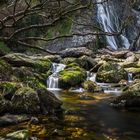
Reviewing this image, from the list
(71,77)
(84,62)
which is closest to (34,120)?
(71,77)

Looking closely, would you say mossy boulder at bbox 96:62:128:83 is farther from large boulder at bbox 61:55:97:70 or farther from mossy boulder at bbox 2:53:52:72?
mossy boulder at bbox 2:53:52:72

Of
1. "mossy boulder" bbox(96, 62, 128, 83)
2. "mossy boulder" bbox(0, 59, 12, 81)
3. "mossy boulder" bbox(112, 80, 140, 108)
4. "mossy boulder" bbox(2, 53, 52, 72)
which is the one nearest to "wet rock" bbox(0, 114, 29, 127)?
"mossy boulder" bbox(0, 59, 12, 81)

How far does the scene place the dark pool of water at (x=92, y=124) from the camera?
439 inches

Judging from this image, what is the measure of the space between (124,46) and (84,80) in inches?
704

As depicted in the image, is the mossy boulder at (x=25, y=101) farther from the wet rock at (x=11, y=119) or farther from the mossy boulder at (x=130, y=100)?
the mossy boulder at (x=130, y=100)

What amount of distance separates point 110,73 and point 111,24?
59.0 ft

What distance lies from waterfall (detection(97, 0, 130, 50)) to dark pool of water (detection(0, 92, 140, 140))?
24.4m

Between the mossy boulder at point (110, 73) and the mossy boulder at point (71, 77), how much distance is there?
120cm

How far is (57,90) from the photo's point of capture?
2253 centimetres

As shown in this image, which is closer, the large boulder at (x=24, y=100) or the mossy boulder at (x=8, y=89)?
the large boulder at (x=24, y=100)

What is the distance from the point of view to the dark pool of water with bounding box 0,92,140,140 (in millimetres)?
11148

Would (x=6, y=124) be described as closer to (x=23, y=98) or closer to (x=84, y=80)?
(x=23, y=98)

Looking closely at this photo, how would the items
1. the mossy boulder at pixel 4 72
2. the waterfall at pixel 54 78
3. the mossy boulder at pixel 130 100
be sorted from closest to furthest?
the mossy boulder at pixel 130 100 → the mossy boulder at pixel 4 72 → the waterfall at pixel 54 78

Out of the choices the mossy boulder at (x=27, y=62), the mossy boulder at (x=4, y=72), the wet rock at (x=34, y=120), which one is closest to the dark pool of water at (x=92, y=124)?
the wet rock at (x=34, y=120)
